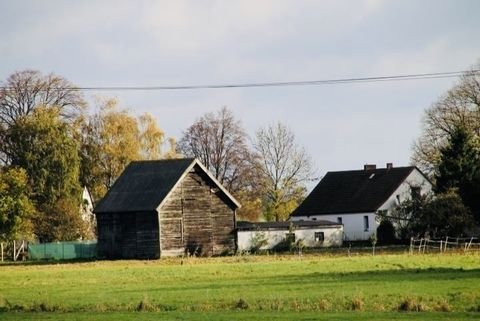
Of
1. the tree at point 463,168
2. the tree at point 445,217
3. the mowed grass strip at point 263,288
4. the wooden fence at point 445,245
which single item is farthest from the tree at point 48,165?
the tree at point 463,168

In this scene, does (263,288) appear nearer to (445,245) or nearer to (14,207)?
(445,245)

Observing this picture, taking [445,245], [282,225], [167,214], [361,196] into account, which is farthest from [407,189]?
[167,214]

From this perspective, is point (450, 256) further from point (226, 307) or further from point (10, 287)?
point (226, 307)

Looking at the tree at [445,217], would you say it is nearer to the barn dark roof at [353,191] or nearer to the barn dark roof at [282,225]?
the barn dark roof at [282,225]

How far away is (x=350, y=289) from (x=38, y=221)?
6025 cm

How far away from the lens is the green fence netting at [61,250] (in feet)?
284

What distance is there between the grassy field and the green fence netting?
28.4m

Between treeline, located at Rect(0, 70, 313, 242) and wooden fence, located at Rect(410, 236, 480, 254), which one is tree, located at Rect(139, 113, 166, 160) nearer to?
treeline, located at Rect(0, 70, 313, 242)

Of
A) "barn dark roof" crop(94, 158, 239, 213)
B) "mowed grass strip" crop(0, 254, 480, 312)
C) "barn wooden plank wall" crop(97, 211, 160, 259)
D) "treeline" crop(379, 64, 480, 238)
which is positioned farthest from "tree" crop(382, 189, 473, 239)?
"barn wooden plank wall" crop(97, 211, 160, 259)

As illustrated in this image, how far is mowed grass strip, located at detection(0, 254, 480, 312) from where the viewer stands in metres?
31.6

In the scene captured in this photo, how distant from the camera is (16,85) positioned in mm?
94125

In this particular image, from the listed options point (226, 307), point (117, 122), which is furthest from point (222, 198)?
point (226, 307)

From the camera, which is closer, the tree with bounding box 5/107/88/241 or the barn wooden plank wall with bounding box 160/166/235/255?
the barn wooden plank wall with bounding box 160/166/235/255

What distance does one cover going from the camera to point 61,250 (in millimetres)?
87188
